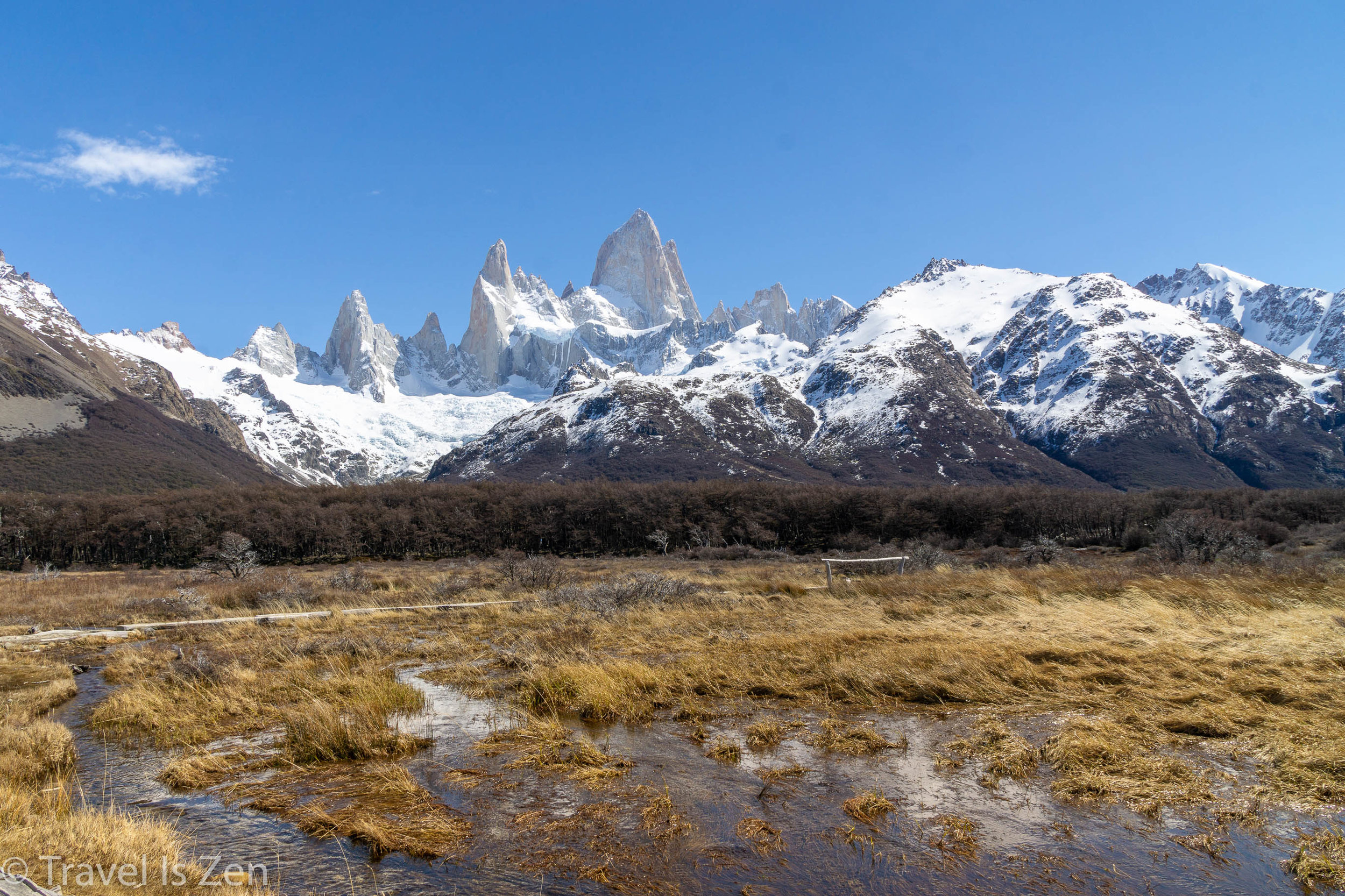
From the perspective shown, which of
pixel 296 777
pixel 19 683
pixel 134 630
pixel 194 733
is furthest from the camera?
pixel 134 630

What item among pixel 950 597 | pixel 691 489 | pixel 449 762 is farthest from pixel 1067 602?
pixel 691 489

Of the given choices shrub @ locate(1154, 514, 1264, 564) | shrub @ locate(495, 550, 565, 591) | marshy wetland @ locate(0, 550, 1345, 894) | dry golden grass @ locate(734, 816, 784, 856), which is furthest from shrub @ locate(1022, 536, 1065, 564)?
dry golden grass @ locate(734, 816, 784, 856)

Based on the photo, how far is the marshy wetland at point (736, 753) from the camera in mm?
6559

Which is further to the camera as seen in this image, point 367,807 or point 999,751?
point 999,751

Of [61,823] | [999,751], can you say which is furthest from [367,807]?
[999,751]

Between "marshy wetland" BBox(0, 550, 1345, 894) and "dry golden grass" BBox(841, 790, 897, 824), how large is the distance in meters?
0.04

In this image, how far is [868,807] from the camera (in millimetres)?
7715

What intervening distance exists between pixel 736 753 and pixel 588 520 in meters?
95.4

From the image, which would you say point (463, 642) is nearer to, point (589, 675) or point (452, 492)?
point (589, 675)

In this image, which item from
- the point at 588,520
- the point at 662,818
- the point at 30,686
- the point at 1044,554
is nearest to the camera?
the point at 662,818

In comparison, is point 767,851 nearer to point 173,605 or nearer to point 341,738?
point 341,738

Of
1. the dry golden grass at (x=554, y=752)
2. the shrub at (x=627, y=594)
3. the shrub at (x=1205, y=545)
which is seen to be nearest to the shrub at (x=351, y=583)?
the shrub at (x=627, y=594)

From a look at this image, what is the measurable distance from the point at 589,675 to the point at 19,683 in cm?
1397

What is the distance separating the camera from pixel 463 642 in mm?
19250
